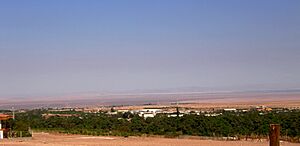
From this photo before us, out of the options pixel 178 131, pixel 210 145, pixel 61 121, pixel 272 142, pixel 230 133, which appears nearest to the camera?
pixel 272 142

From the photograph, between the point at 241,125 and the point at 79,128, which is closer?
the point at 241,125

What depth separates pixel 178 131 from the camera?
48281 mm

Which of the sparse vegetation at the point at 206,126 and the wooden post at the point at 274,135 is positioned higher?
the wooden post at the point at 274,135

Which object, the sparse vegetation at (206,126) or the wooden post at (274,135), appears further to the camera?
the sparse vegetation at (206,126)

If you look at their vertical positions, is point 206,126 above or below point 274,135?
below

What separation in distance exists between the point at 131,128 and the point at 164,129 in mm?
4047

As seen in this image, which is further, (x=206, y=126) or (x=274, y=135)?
(x=206, y=126)

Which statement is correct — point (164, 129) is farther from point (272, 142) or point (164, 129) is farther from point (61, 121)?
point (272, 142)

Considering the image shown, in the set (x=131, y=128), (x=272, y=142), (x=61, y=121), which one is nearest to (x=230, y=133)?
(x=131, y=128)

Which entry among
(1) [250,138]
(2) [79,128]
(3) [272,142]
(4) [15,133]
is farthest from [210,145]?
(3) [272,142]

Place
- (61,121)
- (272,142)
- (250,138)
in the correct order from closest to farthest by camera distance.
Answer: (272,142), (250,138), (61,121)

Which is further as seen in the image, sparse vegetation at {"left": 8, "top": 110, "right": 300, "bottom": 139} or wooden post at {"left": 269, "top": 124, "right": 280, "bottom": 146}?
sparse vegetation at {"left": 8, "top": 110, "right": 300, "bottom": 139}

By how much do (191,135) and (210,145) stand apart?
1146 cm

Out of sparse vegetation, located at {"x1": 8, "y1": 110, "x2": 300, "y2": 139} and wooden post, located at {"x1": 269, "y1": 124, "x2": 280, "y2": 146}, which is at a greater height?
wooden post, located at {"x1": 269, "y1": 124, "x2": 280, "y2": 146}
